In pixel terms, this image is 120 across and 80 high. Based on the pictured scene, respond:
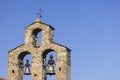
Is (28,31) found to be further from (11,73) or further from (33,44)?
(11,73)

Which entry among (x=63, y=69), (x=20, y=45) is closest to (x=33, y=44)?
(x=20, y=45)

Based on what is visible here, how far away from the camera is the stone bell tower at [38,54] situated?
24.7m

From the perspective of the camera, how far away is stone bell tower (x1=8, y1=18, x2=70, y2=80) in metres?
24.7

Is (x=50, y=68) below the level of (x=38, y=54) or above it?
below

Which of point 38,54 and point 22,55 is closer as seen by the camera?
point 38,54

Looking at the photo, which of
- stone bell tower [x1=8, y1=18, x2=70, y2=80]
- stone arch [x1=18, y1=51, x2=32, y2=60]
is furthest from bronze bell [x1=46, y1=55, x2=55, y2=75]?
stone arch [x1=18, y1=51, x2=32, y2=60]

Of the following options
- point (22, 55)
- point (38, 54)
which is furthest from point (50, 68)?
point (22, 55)

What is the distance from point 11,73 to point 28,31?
7.78ft

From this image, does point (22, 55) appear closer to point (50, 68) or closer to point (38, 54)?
point (38, 54)

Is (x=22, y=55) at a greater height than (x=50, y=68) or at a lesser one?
greater

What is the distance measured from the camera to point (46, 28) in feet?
83.3

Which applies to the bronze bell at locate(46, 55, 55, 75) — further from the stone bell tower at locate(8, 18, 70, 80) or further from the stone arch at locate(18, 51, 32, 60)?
the stone arch at locate(18, 51, 32, 60)

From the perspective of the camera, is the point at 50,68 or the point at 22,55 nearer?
the point at 50,68

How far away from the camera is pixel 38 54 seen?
2534 centimetres
